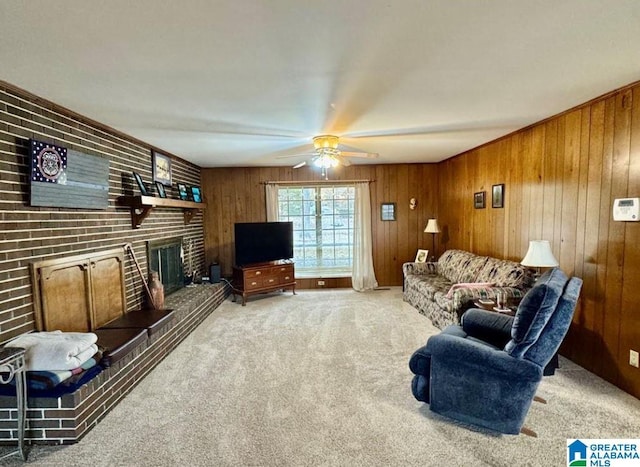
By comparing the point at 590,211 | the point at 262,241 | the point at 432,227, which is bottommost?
the point at 262,241

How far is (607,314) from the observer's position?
2.72 m

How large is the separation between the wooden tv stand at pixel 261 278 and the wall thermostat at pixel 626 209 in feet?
14.2

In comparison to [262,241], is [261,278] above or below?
below

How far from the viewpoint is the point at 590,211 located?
9.35 ft

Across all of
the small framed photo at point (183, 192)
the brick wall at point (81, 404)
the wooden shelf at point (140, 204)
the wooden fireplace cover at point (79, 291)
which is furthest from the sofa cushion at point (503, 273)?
the small framed photo at point (183, 192)

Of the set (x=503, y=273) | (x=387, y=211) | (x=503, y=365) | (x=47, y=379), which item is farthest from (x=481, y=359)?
(x=387, y=211)

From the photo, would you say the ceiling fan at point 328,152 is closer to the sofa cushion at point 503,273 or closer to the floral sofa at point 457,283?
the floral sofa at point 457,283

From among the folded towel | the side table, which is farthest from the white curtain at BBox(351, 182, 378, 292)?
the side table

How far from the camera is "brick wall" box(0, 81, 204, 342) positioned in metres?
2.27

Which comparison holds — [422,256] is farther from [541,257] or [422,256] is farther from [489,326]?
[489,326]

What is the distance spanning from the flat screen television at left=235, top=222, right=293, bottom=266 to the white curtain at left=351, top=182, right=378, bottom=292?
50.0 inches

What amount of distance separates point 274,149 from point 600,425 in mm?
4239

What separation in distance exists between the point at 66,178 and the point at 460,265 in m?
4.78

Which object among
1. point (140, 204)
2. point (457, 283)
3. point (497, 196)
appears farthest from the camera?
point (457, 283)
